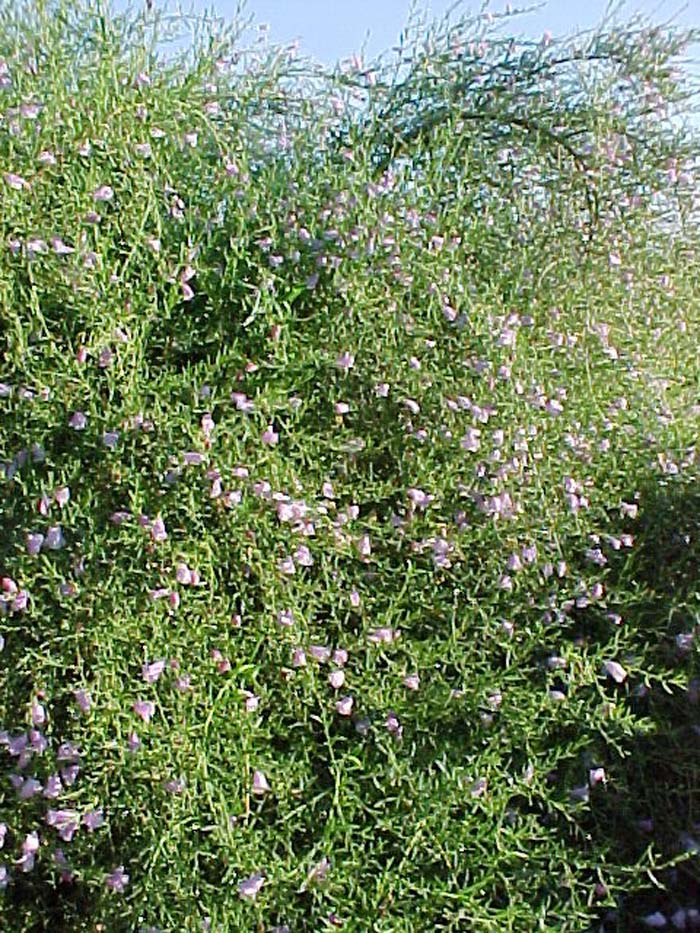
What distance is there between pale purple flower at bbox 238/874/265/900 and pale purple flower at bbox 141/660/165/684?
0.33m

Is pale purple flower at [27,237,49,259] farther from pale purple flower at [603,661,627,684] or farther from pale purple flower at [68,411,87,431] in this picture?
pale purple flower at [603,661,627,684]

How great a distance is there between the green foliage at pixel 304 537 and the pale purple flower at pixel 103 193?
0.02m

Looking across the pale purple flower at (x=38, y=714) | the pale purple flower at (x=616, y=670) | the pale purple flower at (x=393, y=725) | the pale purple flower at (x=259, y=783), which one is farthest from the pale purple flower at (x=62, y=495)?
A: the pale purple flower at (x=616, y=670)

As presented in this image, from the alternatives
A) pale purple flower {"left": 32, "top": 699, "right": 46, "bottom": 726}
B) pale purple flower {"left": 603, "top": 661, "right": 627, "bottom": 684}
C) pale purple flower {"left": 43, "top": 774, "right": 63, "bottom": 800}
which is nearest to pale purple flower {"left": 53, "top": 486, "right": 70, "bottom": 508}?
pale purple flower {"left": 32, "top": 699, "right": 46, "bottom": 726}

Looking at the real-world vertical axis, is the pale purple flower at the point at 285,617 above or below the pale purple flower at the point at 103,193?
below

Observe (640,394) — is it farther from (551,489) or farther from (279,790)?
(279,790)

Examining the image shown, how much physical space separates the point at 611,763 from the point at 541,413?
2.10 feet

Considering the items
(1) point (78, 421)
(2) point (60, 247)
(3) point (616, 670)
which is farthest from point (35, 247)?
(3) point (616, 670)

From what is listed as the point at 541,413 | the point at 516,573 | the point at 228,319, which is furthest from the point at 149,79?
the point at 516,573

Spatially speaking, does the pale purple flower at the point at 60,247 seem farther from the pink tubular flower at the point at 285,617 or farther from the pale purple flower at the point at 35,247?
the pink tubular flower at the point at 285,617

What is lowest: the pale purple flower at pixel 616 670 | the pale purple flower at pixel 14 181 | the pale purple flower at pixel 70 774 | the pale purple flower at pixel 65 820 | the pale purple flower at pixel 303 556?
the pale purple flower at pixel 65 820

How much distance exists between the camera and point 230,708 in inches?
78.0

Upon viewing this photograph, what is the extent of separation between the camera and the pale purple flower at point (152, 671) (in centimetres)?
187

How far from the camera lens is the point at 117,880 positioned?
74.7 inches
